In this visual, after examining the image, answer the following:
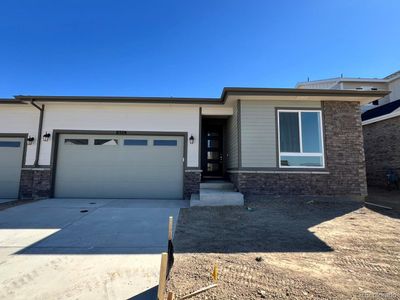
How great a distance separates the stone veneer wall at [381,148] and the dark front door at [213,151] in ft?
27.0

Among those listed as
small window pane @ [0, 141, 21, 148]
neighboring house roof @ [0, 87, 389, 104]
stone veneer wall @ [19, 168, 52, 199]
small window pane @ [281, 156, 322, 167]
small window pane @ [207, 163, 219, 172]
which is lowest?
stone veneer wall @ [19, 168, 52, 199]

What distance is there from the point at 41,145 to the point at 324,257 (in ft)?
32.3

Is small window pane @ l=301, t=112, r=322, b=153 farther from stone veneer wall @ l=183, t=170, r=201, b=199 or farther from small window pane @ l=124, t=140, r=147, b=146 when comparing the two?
small window pane @ l=124, t=140, r=147, b=146

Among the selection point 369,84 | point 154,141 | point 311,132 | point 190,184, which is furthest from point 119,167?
point 369,84

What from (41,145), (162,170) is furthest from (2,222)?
(162,170)

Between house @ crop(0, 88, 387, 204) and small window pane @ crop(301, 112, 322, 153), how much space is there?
1.4 inches

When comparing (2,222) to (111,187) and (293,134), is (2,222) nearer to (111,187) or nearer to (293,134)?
(111,187)

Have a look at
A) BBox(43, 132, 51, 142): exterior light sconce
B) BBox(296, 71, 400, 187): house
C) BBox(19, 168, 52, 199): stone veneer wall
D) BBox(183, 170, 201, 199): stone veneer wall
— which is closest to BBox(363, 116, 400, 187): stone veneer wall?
BBox(296, 71, 400, 187): house

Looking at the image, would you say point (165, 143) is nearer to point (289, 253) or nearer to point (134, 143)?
point (134, 143)

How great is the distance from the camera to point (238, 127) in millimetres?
7520

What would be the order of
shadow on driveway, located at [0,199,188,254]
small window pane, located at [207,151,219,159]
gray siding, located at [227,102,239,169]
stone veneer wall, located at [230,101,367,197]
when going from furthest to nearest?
small window pane, located at [207,151,219,159]
gray siding, located at [227,102,239,169]
stone veneer wall, located at [230,101,367,197]
shadow on driveway, located at [0,199,188,254]

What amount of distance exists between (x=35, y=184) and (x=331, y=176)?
10896mm

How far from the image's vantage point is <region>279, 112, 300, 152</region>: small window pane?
24.5 ft

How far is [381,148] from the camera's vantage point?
10.8 metres
